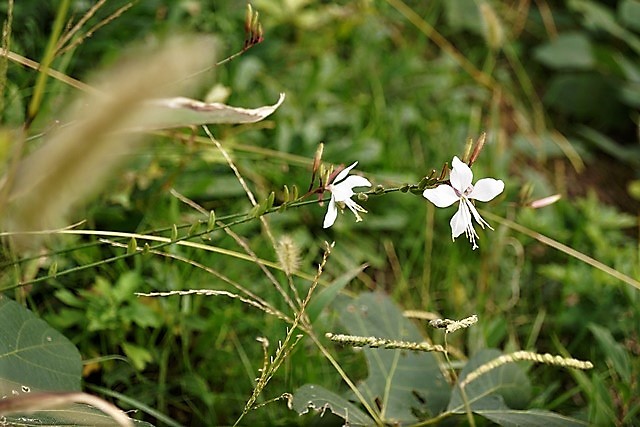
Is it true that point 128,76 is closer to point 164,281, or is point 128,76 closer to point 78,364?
point 78,364

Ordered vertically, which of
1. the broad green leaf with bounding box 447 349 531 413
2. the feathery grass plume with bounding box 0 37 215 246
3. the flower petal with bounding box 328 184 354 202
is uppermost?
the feathery grass plume with bounding box 0 37 215 246

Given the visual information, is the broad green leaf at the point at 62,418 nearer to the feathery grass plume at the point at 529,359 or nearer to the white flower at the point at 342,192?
the white flower at the point at 342,192

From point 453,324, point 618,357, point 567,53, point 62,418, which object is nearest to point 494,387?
point 618,357

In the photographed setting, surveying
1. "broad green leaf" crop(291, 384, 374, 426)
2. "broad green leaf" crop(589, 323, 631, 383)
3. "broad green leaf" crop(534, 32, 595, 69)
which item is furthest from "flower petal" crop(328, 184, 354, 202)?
"broad green leaf" crop(534, 32, 595, 69)

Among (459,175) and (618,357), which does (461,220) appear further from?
(618,357)

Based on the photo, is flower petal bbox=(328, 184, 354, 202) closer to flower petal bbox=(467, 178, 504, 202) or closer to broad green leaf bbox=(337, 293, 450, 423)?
flower petal bbox=(467, 178, 504, 202)

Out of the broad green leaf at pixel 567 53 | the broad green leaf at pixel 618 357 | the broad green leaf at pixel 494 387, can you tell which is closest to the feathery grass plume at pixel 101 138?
the broad green leaf at pixel 494 387

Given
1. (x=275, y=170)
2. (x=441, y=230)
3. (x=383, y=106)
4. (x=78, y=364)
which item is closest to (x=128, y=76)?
(x=78, y=364)
